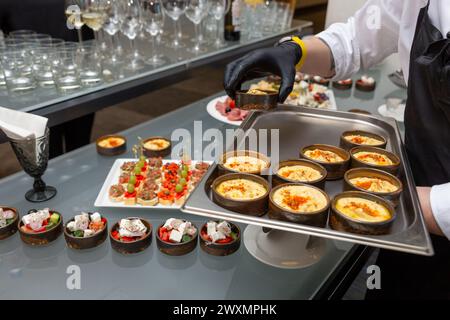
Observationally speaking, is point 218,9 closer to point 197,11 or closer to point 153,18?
point 197,11

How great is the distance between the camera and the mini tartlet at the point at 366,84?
2352mm

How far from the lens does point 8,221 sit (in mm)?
1203

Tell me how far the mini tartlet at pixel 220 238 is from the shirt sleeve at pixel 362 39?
83 cm

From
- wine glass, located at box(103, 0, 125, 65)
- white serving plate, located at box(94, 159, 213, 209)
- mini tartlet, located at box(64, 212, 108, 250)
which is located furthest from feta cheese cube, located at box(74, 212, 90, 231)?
wine glass, located at box(103, 0, 125, 65)

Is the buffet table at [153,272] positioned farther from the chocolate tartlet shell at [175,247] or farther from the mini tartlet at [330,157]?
the mini tartlet at [330,157]

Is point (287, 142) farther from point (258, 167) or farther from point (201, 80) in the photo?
point (201, 80)

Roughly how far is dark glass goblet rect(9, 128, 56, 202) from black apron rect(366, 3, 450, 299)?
44.6 inches

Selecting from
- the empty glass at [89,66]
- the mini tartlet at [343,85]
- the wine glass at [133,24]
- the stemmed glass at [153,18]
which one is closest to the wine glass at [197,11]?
the stemmed glass at [153,18]

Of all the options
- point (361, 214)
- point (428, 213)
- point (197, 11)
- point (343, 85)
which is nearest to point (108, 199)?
point (361, 214)

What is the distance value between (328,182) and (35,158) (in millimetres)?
877

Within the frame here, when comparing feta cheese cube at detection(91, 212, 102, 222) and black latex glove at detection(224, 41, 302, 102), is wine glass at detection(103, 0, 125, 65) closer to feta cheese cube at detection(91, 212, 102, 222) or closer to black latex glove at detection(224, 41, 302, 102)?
black latex glove at detection(224, 41, 302, 102)

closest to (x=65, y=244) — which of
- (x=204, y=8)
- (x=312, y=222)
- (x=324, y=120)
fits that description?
(x=312, y=222)

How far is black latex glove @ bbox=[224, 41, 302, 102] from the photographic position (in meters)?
1.32

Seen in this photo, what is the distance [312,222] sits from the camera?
3.11 ft
